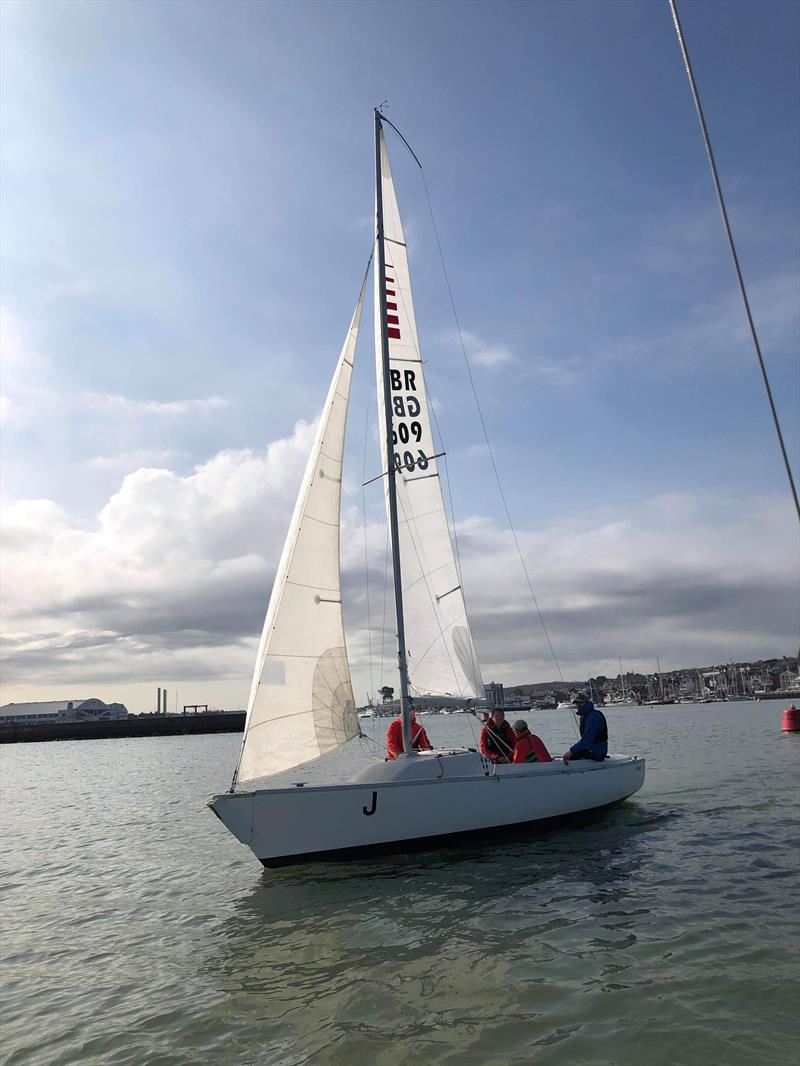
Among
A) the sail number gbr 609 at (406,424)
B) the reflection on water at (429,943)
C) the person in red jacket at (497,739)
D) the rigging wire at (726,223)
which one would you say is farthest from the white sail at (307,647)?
the rigging wire at (726,223)

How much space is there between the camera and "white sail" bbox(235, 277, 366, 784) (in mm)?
10172

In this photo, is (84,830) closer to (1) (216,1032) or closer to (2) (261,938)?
(2) (261,938)

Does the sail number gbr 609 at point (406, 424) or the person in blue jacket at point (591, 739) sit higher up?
the sail number gbr 609 at point (406, 424)

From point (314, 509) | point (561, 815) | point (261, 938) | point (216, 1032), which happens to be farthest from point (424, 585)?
point (216, 1032)

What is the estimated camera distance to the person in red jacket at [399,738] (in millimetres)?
11547

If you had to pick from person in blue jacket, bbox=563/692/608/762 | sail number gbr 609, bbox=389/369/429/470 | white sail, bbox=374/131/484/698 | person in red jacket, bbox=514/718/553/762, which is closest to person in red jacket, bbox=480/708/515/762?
person in red jacket, bbox=514/718/553/762

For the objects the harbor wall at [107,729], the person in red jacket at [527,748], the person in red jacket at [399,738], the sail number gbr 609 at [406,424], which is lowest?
the person in red jacket at [527,748]

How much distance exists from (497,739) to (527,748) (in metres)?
0.57

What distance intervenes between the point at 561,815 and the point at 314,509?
7.07 metres

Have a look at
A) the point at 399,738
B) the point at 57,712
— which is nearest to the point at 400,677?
the point at 399,738

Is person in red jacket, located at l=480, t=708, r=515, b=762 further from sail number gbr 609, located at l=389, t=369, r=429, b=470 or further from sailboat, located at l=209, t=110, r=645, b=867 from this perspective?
sail number gbr 609, located at l=389, t=369, r=429, b=470

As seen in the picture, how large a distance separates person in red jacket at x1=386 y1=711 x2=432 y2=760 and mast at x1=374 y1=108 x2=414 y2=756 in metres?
0.27

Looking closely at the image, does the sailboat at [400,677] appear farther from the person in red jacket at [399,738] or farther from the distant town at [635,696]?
the distant town at [635,696]

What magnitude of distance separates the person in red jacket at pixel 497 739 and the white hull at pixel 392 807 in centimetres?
85
